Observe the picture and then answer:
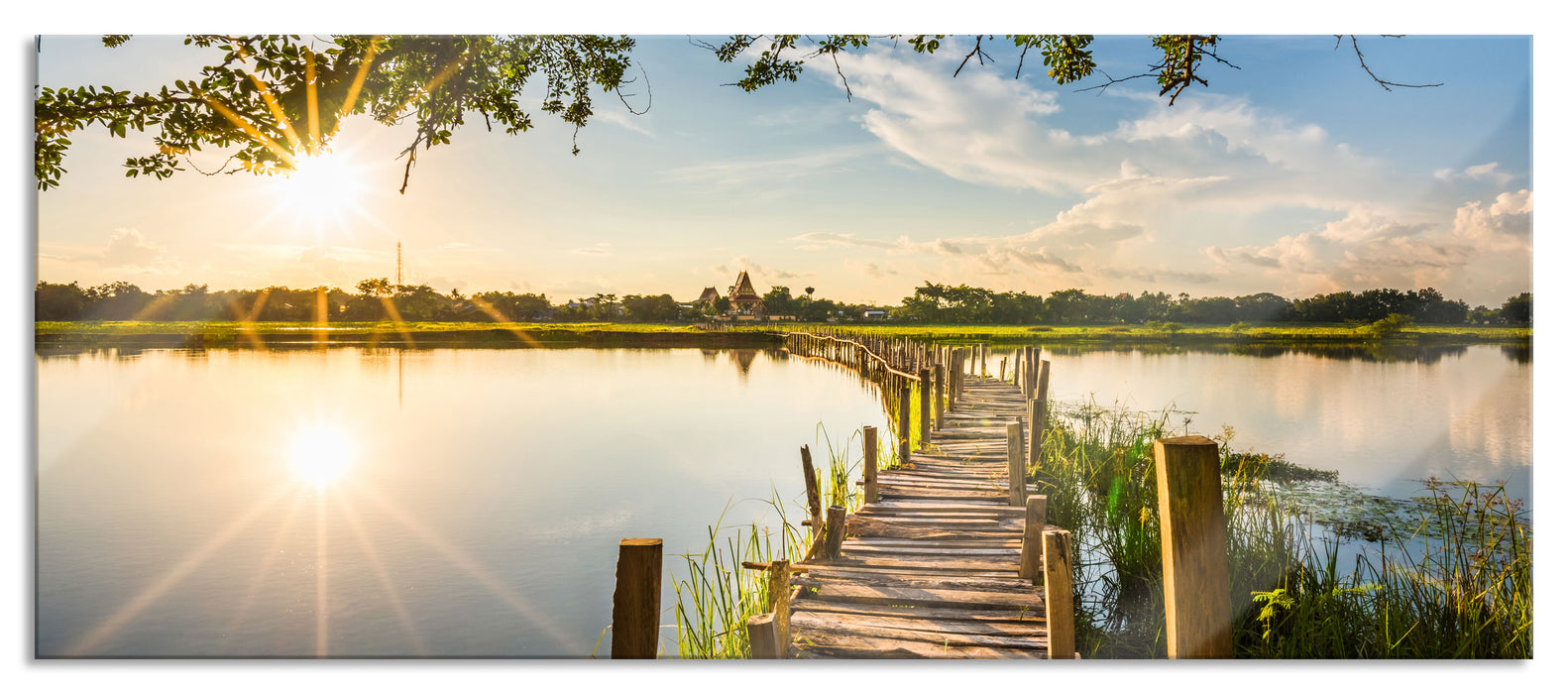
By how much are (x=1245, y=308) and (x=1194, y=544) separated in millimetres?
3963

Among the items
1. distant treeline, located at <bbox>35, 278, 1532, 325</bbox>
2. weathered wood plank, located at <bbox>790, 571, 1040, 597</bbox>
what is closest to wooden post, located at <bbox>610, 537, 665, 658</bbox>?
weathered wood plank, located at <bbox>790, 571, 1040, 597</bbox>

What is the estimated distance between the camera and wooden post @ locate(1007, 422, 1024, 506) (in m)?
4.46

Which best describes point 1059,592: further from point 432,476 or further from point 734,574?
point 432,476

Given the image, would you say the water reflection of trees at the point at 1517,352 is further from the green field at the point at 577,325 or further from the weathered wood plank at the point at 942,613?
the weathered wood plank at the point at 942,613

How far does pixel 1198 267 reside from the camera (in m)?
4.54

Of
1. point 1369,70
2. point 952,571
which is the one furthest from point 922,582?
point 1369,70

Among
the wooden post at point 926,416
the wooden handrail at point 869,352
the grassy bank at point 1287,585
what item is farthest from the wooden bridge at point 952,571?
the wooden handrail at point 869,352

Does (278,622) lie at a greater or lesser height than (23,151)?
lesser

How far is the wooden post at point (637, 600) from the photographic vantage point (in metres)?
1.72

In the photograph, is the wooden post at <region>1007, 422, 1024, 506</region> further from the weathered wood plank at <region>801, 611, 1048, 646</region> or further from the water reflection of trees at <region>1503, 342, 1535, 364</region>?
the water reflection of trees at <region>1503, 342, 1535, 364</region>

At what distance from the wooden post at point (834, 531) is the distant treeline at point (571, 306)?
2676 millimetres
